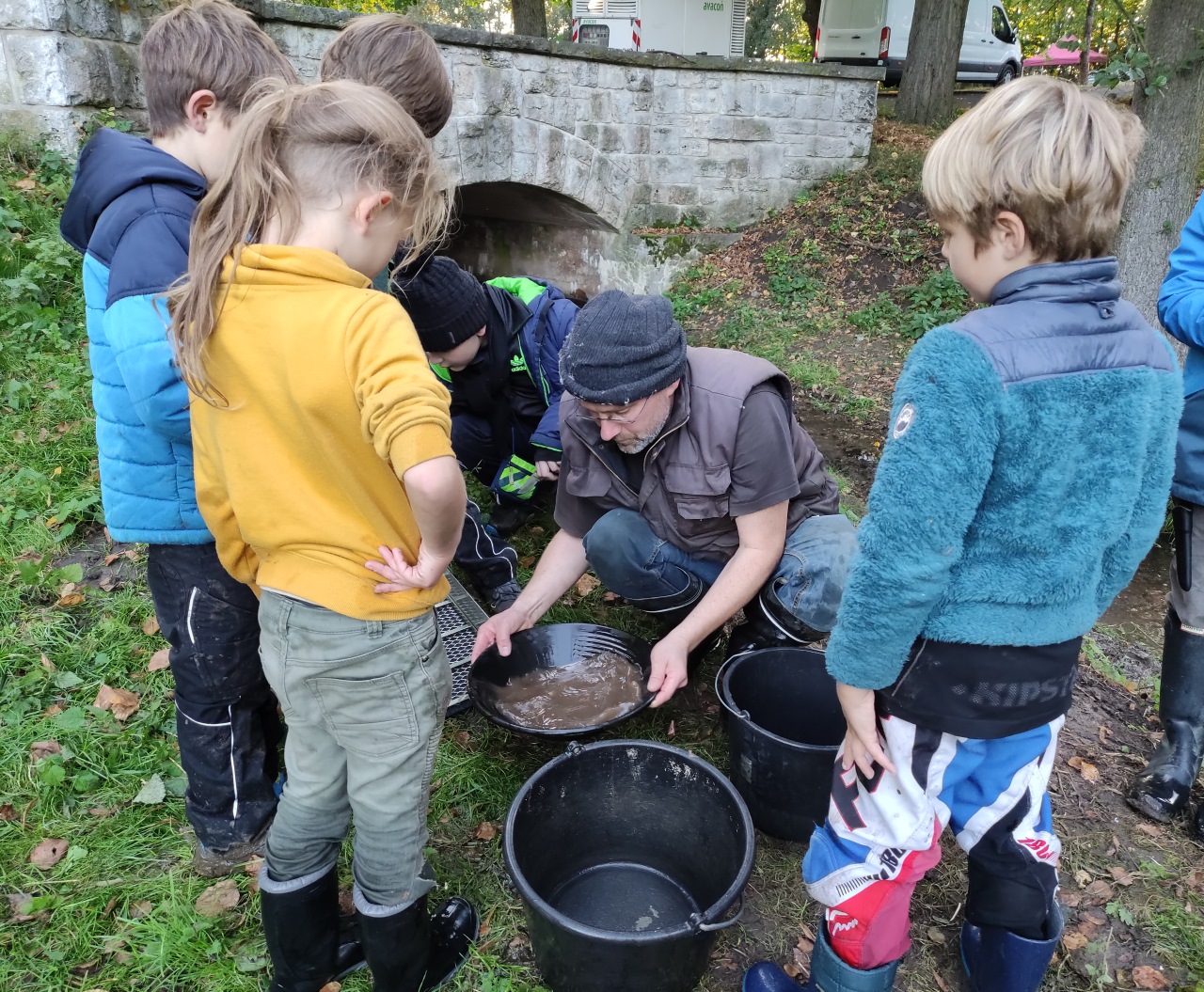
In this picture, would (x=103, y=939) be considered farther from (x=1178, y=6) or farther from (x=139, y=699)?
(x=1178, y=6)

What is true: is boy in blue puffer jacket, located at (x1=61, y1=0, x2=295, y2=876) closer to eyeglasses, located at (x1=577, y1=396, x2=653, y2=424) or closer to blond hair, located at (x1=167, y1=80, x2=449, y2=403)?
blond hair, located at (x1=167, y1=80, x2=449, y2=403)

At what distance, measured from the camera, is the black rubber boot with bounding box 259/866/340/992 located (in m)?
1.69

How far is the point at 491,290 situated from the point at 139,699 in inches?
75.5

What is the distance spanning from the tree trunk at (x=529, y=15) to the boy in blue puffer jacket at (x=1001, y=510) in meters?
10.5

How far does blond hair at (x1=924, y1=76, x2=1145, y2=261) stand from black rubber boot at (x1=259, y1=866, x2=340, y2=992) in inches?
70.4

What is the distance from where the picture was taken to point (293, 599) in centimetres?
153

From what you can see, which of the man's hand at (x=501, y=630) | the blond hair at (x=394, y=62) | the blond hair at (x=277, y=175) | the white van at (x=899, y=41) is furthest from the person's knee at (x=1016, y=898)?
the white van at (x=899, y=41)

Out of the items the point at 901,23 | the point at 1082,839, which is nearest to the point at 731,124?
the point at 1082,839

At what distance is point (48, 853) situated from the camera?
2.18 metres

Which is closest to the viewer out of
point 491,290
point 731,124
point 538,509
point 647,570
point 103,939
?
point 103,939

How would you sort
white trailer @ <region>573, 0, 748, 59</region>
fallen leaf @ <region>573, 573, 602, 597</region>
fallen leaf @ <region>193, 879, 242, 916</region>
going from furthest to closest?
white trailer @ <region>573, 0, 748, 59</region>
fallen leaf @ <region>573, 573, 602, 597</region>
fallen leaf @ <region>193, 879, 242, 916</region>

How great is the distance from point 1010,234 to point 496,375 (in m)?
2.34

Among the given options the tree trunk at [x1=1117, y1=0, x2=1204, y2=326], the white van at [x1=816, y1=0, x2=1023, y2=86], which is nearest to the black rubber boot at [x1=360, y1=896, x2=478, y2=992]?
the tree trunk at [x1=1117, y1=0, x2=1204, y2=326]

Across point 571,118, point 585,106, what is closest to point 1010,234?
point 571,118
